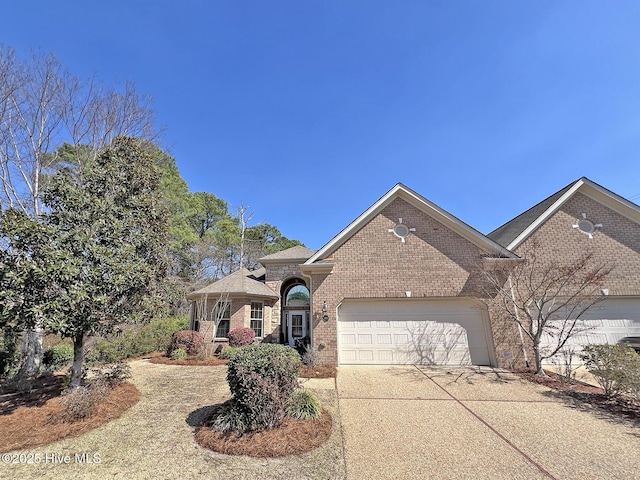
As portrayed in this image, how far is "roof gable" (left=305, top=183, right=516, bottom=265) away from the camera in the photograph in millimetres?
10671

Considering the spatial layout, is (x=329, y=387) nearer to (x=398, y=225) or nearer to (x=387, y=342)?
(x=387, y=342)

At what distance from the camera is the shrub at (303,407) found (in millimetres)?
5355

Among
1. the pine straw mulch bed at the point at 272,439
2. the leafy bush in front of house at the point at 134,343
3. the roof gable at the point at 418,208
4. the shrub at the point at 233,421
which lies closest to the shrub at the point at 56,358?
the leafy bush in front of house at the point at 134,343

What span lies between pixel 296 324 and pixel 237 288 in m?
4.71

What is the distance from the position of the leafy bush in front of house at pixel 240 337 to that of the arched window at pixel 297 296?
4.17m

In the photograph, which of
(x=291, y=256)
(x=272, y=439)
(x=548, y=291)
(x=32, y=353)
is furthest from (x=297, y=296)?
(x=272, y=439)

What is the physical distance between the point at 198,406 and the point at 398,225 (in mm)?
8927

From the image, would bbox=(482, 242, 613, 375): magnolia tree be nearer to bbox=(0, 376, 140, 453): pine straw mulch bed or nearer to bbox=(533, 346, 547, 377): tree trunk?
bbox=(533, 346, 547, 377): tree trunk

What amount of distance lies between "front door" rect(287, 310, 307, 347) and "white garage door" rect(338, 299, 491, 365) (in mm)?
7264

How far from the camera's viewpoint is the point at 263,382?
4965 mm

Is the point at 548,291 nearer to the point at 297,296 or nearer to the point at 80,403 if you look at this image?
the point at 297,296

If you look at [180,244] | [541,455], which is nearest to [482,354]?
[541,455]

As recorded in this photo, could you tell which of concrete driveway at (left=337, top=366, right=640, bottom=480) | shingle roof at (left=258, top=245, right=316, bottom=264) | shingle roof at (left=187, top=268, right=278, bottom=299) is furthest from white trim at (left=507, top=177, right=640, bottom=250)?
shingle roof at (left=187, top=268, right=278, bottom=299)

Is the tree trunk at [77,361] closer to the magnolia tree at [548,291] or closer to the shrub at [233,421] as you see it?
the shrub at [233,421]
